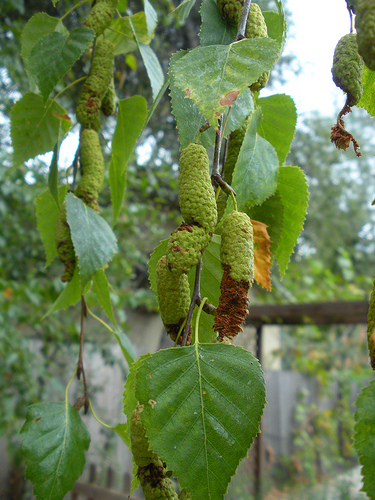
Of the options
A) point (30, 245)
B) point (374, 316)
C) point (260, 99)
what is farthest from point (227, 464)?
point (30, 245)

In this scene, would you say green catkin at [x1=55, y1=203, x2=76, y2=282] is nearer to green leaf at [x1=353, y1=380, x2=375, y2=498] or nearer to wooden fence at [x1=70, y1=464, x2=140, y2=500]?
green leaf at [x1=353, y1=380, x2=375, y2=498]

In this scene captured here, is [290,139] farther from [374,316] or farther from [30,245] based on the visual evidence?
[30,245]

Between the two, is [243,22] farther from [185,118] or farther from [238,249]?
[238,249]

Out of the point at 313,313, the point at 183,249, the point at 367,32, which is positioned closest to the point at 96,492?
the point at 313,313

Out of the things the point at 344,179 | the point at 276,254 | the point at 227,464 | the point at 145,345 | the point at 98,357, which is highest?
the point at 344,179

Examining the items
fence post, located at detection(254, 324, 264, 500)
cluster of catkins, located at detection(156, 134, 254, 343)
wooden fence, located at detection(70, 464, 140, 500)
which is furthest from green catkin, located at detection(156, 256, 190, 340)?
wooden fence, located at detection(70, 464, 140, 500)

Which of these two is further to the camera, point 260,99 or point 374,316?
point 260,99
